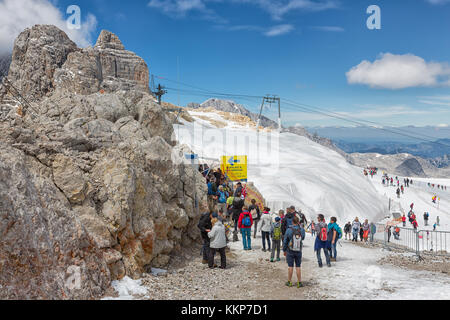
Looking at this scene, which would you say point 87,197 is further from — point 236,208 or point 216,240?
point 236,208

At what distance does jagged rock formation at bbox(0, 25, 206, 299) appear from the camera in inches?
241

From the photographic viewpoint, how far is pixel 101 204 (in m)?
8.61

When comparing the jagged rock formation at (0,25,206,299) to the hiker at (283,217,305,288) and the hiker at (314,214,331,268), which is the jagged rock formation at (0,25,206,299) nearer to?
the hiker at (283,217,305,288)

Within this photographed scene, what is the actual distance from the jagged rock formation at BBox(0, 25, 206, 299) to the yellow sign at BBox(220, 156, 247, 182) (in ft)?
19.6

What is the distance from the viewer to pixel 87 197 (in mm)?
8398

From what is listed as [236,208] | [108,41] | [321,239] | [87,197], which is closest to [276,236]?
[321,239]

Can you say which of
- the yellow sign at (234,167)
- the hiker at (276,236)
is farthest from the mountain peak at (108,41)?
the hiker at (276,236)

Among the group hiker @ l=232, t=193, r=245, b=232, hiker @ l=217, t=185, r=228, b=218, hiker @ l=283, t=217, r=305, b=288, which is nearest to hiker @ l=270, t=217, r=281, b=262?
hiker @ l=283, t=217, r=305, b=288

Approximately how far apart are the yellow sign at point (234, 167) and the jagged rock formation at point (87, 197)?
597 centimetres

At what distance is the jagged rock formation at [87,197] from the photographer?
20.1 feet

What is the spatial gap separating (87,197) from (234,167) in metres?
13.2
